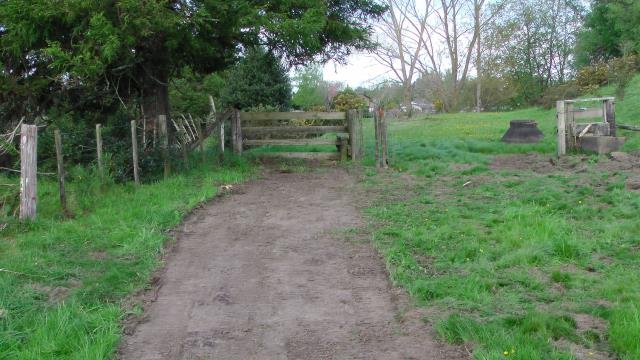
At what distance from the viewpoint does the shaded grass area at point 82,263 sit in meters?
5.07

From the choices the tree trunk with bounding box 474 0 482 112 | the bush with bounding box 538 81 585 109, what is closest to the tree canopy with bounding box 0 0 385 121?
the bush with bounding box 538 81 585 109

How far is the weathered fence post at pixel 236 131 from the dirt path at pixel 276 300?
744 cm

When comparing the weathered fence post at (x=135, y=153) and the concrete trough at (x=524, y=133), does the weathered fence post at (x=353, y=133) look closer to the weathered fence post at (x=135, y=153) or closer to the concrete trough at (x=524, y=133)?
the concrete trough at (x=524, y=133)

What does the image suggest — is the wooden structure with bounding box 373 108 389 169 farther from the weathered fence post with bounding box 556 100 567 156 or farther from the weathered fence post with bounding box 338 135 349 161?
the weathered fence post with bounding box 556 100 567 156

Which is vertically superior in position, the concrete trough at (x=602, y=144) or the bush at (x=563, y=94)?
the bush at (x=563, y=94)

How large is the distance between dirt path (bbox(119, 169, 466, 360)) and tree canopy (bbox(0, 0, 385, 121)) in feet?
14.6

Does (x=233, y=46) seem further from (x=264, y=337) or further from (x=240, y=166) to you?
(x=264, y=337)

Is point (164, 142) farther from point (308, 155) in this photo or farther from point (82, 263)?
point (82, 263)

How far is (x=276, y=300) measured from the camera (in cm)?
609

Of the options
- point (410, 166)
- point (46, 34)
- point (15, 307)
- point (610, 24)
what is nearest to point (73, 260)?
point (15, 307)

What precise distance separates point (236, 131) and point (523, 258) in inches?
461

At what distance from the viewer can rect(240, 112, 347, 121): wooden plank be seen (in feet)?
55.8

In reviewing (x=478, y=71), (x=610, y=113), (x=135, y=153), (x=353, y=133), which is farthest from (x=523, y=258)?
(x=478, y=71)

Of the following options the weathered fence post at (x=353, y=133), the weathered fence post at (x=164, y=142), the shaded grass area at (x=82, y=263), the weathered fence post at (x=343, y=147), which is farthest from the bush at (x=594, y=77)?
the shaded grass area at (x=82, y=263)
